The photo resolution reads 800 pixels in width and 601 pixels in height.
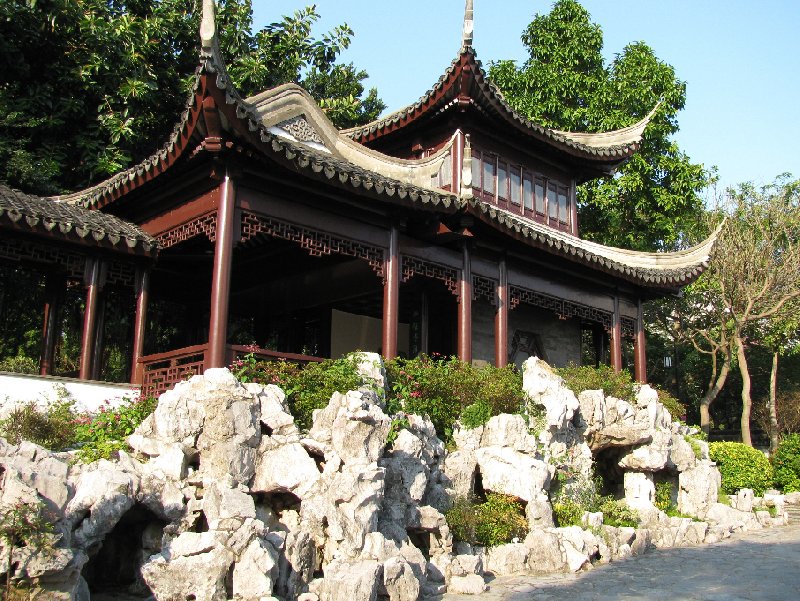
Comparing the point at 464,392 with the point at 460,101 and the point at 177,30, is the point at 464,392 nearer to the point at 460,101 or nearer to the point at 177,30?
the point at 460,101

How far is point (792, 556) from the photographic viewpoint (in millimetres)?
9953

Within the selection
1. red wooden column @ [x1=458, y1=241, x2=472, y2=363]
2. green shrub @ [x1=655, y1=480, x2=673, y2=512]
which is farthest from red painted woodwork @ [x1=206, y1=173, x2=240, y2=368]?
green shrub @ [x1=655, y1=480, x2=673, y2=512]

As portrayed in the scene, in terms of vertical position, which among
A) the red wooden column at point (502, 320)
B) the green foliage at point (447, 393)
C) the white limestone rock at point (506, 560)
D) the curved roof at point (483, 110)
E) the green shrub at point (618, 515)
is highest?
the curved roof at point (483, 110)

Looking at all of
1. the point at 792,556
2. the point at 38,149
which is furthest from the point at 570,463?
the point at 38,149

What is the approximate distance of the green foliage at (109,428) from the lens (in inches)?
300

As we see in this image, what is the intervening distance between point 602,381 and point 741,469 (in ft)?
14.3

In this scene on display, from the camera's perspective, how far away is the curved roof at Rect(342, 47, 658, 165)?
13672mm

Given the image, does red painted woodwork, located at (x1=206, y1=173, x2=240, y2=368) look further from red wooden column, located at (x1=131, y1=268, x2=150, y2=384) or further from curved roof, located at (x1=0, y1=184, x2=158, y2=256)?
red wooden column, located at (x1=131, y1=268, x2=150, y2=384)

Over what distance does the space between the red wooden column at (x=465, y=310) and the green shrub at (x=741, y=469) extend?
6114 millimetres

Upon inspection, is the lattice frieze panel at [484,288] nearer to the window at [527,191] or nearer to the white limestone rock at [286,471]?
the window at [527,191]

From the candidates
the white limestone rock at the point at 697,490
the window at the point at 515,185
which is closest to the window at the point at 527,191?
the window at the point at 515,185

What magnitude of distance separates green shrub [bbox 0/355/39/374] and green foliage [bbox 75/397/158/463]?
6208 millimetres

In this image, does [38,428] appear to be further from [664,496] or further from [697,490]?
[697,490]

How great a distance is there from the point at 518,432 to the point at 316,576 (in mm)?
3519
